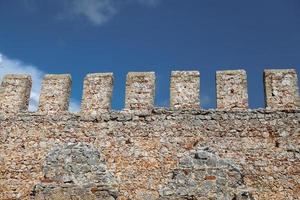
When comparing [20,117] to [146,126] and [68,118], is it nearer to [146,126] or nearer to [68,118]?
[68,118]

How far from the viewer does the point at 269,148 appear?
845 cm

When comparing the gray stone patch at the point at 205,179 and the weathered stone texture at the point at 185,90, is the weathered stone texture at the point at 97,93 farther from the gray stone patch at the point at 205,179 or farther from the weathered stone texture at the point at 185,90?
the gray stone patch at the point at 205,179

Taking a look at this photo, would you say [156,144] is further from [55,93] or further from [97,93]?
[55,93]

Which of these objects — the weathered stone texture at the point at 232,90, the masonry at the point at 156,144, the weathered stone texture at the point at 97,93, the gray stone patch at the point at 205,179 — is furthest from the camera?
the weathered stone texture at the point at 97,93

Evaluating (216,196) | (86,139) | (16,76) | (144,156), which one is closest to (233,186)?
(216,196)

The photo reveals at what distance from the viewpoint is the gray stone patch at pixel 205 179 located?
26.9ft

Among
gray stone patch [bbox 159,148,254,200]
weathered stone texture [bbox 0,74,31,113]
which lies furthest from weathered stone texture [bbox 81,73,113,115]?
gray stone patch [bbox 159,148,254,200]

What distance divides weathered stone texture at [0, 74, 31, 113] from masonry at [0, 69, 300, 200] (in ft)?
0.39

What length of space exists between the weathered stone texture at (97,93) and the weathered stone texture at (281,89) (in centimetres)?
308

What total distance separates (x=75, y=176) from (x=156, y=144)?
1.63 m

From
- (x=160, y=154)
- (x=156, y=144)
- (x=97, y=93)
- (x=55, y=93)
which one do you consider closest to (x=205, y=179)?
(x=160, y=154)

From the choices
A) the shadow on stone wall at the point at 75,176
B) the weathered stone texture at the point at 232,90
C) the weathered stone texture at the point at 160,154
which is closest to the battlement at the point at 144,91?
the weathered stone texture at the point at 232,90

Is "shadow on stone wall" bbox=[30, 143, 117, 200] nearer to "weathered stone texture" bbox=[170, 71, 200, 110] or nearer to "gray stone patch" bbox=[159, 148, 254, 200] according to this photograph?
"gray stone patch" bbox=[159, 148, 254, 200]

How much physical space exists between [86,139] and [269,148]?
11.3 ft
